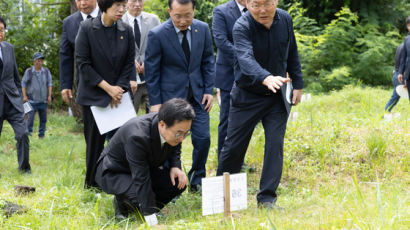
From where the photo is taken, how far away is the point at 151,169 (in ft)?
13.7

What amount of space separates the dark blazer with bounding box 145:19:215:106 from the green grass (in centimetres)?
109

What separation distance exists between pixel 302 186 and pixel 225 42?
5.95ft

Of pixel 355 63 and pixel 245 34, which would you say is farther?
pixel 355 63

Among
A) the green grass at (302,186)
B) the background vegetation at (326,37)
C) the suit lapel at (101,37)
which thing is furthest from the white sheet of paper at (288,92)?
the background vegetation at (326,37)

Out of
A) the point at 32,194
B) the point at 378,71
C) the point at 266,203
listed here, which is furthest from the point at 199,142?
the point at 378,71

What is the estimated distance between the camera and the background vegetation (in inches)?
560

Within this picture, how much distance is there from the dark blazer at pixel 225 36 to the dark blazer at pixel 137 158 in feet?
4.70

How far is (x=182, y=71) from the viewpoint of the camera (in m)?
4.91

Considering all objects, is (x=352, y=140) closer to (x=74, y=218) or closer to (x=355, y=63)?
(x=74, y=218)

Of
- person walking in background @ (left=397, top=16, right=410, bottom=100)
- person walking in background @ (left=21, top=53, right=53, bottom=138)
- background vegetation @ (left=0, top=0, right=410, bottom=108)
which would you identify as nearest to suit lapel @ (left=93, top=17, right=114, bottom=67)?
person walking in background @ (left=397, top=16, right=410, bottom=100)

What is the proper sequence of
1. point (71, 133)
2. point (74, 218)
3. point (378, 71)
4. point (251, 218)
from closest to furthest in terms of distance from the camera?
point (251, 218), point (74, 218), point (71, 133), point (378, 71)

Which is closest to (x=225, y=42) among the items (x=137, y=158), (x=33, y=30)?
(x=137, y=158)

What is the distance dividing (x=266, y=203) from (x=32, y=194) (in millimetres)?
2414

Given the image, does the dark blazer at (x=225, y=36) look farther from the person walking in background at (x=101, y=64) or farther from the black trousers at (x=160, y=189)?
the black trousers at (x=160, y=189)
